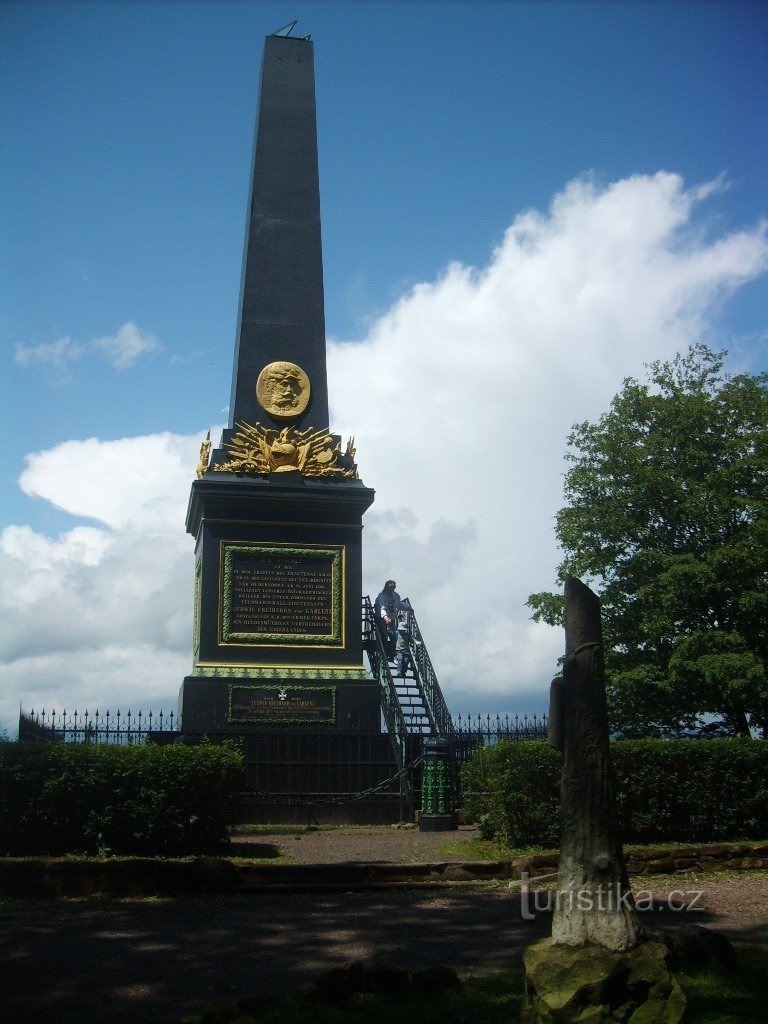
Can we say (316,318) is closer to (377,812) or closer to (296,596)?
(296,596)

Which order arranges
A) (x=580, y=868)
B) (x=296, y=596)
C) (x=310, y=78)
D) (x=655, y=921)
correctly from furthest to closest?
(x=310, y=78)
(x=296, y=596)
(x=655, y=921)
(x=580, y=868)

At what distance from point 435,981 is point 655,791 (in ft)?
21.3

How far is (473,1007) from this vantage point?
17.7 feet

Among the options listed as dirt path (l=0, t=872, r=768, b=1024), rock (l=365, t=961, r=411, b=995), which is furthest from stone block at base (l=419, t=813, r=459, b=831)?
rock (l=365, t=961, r=411, b=995)

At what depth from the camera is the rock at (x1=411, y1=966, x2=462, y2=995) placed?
5.62m

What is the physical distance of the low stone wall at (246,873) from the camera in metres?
9.06

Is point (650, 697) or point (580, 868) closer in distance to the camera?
point (580, 868)

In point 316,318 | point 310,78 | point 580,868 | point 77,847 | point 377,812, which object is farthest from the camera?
point 310,78

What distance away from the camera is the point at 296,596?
1802cm

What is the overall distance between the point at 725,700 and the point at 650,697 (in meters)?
1.75

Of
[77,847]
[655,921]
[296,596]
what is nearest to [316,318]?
[296,596]

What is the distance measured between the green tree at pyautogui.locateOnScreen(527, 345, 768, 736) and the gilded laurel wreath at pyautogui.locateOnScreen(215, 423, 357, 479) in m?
7.35

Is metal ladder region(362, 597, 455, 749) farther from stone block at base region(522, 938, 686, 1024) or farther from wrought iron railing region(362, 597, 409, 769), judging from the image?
stone block at base region(522, 938, 686, 1024)

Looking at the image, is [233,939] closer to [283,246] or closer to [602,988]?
[602,988]
